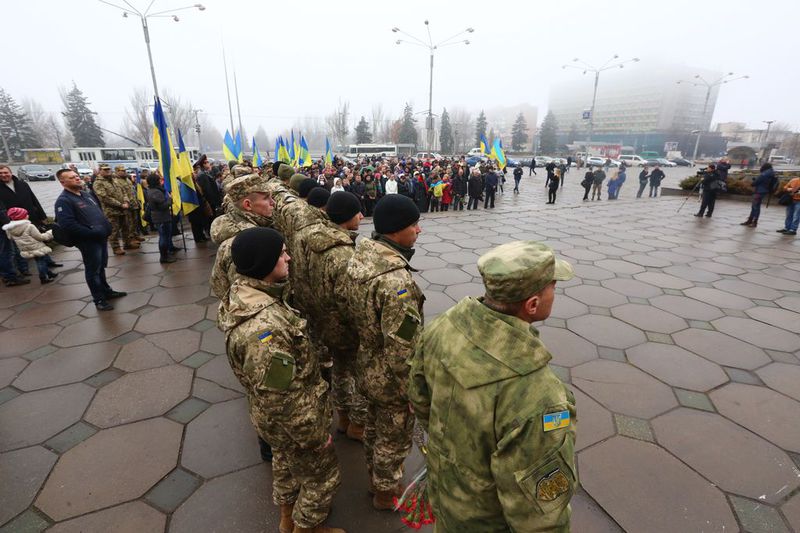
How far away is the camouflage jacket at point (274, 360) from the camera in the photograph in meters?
1.48

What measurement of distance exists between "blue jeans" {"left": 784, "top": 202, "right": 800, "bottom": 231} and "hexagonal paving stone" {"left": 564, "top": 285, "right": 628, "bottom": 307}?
6149 mm

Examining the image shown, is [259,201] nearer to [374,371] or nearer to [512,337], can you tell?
[374,371]

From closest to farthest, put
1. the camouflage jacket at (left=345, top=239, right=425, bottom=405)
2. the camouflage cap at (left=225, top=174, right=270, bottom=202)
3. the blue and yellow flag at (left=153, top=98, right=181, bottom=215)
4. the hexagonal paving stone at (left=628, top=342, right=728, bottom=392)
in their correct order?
the camouflage jacket at (left=345, top=239, right=425, bottom=405)
the hexagonal paving stone at (left=628, top=342, right=728, bottom=392)
the camouflage cap at (left=225, top=174, right=270, bottom=202)
the blue and yellow flag at (left=153, top=98, right=181, bottom=215)

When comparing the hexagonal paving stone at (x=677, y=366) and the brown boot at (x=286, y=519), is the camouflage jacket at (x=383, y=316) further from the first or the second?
the hexagonal paving stone at (x=677, y=366)

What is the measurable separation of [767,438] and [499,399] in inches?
101

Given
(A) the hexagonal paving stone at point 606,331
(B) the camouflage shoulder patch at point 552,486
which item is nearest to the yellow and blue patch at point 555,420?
(B) the camouflage shoulder patch at point 552,486

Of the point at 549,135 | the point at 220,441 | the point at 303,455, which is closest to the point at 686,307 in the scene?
the point at 303,455

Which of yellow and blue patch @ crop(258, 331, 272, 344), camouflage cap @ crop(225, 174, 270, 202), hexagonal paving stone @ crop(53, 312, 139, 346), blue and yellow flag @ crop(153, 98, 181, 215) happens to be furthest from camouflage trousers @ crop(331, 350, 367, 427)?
blue and yellow flag @ crop(153, 98, 181, 215)

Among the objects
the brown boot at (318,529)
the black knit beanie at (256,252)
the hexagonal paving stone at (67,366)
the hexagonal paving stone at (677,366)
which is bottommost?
the hexagonal paving stone at (67,366)

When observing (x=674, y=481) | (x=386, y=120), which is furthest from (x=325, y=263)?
(x=386, y=120)

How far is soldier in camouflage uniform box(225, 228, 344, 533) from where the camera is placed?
149cm

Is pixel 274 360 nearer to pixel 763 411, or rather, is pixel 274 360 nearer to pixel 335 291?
pixel 335 291

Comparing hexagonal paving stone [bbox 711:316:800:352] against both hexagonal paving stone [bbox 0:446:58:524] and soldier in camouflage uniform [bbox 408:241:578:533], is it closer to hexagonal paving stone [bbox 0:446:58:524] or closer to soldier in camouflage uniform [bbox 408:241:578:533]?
soldier in camouflage uniform [bbox 408:241:578:533]

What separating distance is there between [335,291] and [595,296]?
3.76 m
